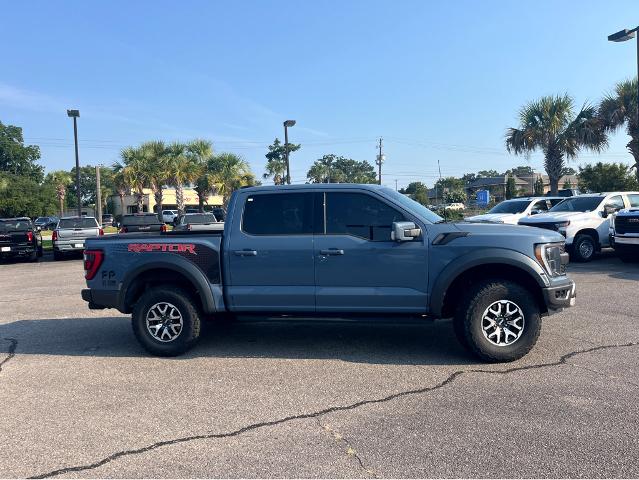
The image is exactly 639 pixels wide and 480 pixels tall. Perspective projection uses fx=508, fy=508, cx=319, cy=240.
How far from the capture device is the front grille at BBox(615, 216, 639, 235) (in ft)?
39.8

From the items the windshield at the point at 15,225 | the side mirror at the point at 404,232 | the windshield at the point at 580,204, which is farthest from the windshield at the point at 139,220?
the side mirror at the point at 404,232

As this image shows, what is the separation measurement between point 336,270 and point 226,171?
1392 inches

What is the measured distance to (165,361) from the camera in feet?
18.5

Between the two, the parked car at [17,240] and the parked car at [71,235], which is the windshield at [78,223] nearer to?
the parked car at [71,235]

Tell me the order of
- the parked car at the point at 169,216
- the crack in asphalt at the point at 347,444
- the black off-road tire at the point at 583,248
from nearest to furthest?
the crack in asphalt at the point at 347,444 < the black off-road tire at the point at 583,248 < the parked car at the point at 169,216

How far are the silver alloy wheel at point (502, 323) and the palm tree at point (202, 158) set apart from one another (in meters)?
33.8

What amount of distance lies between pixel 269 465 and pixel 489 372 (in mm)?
2608

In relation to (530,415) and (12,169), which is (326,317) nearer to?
(530,415)

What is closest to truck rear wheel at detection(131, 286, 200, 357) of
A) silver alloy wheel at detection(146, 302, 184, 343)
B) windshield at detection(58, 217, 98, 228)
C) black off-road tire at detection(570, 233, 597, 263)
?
silver alloy wheel at detection(146, 302, 184, 343)

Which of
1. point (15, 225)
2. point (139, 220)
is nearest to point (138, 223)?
point (139, 220)

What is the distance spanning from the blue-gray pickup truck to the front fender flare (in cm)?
1

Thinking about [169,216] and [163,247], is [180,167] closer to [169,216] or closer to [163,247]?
[169,216]

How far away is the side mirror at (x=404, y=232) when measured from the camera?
509 centimetres

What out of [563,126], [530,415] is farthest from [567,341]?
[563,126]
